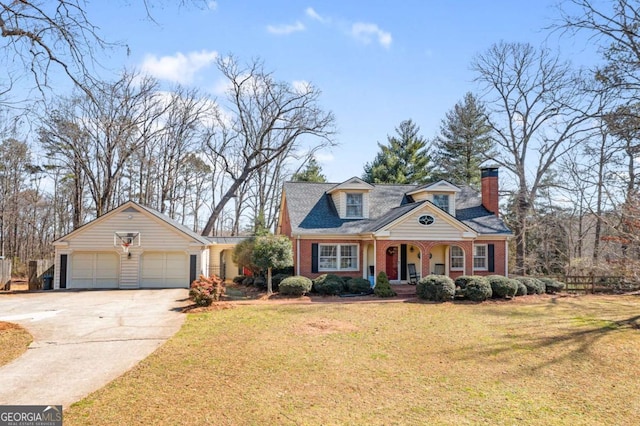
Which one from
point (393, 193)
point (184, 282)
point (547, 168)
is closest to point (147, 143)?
point (184, 282)

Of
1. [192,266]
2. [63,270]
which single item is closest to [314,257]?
[192,266]

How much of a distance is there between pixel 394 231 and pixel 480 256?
20.1 feet

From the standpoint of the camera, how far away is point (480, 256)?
22.9m

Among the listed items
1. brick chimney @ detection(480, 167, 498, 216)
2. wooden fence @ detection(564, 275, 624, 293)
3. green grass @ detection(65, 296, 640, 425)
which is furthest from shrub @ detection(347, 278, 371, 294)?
wooden fence @ detection(564, 275, 624, 293)

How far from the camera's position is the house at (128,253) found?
70.9 feet

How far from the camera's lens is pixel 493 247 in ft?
74.9

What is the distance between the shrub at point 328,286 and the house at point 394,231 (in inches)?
78.8

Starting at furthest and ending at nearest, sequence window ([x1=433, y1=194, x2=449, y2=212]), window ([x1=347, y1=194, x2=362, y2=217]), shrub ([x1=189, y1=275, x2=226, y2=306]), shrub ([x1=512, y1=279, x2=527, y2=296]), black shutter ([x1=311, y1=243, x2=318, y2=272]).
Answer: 1. window ([x1=433, y1=194, x2=449, y2=212])
2. window ([x1=347, y1=194, x2=362, y2=217])
3. black shutter ([x1=311, y1=243, x2=318, y2=272])
4. shrub ([x1=512, y1=279, x2=527, y2=296])
5. shrub ([x1=189, y1=275, x2=226, y2=306])

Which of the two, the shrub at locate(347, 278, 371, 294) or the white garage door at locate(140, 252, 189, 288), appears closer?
the shrub at locate(347, 278, 371, 294)

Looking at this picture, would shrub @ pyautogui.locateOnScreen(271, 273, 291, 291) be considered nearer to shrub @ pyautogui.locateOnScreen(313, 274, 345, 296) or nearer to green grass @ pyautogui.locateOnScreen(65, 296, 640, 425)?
shrub @ pyautogui.locateOnScreen(313, 274, 345, 296)

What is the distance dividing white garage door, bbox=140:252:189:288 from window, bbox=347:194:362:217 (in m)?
9.25

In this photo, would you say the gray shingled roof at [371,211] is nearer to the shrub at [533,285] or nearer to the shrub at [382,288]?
the shrub at [382,288]

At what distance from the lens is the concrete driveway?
22.5 ft

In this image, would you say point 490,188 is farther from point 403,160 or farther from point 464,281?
point 403,160
